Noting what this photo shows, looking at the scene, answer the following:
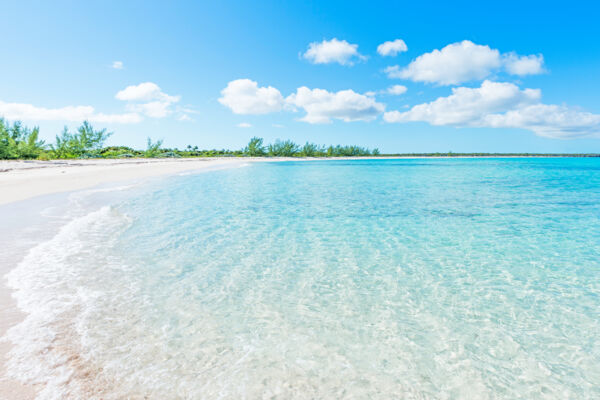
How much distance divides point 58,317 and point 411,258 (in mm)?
6032

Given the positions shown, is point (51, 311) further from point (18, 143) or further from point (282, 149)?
point (282, 149)

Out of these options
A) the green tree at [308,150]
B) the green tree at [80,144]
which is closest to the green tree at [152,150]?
the green tree at [80,144]

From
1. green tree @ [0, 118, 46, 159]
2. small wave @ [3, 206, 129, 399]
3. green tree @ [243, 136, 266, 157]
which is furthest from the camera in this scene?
green tree @ [243, 136, 266, 157]

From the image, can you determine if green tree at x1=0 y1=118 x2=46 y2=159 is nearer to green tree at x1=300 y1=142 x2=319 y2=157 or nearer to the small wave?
the small wave

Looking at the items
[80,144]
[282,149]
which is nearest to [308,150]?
[282,149]

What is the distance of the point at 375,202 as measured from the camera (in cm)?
1445

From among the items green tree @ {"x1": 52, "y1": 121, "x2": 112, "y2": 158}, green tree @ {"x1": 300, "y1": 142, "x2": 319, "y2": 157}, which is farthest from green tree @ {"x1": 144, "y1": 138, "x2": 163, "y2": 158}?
green tree @ {"x1": 300, "y1": 142, "x2": 319, "y2": 157}

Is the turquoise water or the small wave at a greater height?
the small wave

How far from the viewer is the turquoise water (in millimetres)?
2842

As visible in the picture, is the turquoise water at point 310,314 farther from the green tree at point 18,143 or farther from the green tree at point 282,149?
the green tree at point 282,149

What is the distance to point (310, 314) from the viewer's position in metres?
4.09

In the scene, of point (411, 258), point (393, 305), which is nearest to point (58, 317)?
point (393, 305)

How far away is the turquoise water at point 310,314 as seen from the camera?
284 cm

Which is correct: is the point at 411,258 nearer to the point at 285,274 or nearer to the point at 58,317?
the point at 285,274
